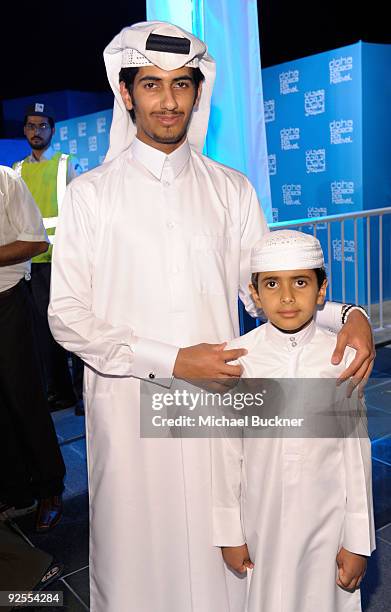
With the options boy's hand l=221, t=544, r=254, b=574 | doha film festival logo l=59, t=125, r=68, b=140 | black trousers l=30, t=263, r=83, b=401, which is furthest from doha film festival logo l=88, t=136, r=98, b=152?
boy's hand l=221, t=544, r=254, b=574

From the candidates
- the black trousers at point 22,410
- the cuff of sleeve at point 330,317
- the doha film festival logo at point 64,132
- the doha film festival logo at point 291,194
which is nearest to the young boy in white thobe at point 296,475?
the cuff of sleeve at point 330,317

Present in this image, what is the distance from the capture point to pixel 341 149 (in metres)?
6.64

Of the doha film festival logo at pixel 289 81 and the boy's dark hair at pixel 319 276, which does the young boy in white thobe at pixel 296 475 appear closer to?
the boy's dark hair at pixel 319 276

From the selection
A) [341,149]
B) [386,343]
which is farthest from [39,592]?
[341,149]

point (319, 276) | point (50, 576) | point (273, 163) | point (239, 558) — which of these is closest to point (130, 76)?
point (319, 276)

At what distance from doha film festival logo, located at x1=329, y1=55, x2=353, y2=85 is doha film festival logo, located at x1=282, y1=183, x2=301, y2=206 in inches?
46.4

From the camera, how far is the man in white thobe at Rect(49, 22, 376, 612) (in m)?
1.62

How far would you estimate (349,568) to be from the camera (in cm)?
150

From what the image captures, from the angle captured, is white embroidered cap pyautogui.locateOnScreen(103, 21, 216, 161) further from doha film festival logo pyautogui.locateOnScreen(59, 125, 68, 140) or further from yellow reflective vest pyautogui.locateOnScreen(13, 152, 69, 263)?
doha film festival logo pyautogui.locateOnScreen(59, 125, 68, 140)

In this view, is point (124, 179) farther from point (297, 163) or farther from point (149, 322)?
point (297, 163)

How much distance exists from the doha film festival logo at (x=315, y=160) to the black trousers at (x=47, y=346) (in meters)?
3.71

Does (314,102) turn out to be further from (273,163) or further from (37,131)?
(37,131)

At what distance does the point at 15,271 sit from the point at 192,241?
1.34 m

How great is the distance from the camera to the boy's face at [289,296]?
144 cm
